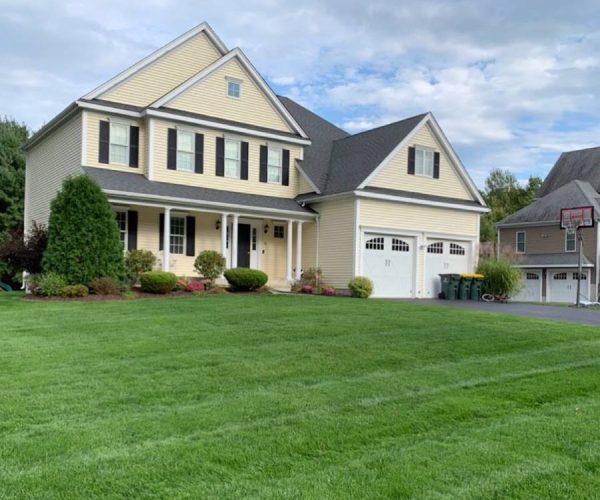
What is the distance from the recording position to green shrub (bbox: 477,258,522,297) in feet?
68.4

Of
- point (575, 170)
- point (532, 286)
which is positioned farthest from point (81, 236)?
point (575, 170)

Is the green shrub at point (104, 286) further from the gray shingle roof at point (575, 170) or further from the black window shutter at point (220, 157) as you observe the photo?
the gray shingle roof at point (575, 170)

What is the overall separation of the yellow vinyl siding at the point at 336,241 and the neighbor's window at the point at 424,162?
3.72 meters

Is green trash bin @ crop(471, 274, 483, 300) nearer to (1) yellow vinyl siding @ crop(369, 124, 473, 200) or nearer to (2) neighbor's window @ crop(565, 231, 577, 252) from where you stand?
(1) yellow vinyl siding @ crop(369, 124, 473, 200)

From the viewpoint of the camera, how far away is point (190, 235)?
65.6ft

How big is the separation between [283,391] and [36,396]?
2.47m

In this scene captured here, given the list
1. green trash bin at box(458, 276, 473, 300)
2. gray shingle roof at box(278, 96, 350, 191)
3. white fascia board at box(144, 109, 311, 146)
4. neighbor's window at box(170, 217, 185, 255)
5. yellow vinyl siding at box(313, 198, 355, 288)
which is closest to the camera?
white fascia board at box(144, 109, 311, 146)

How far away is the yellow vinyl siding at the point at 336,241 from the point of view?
66.6 feet

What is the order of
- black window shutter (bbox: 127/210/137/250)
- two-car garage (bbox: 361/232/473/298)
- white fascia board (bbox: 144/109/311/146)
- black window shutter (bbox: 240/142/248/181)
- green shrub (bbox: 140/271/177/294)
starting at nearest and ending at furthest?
green shrub (bbox: 140/271/177/294) → black window shutter (bbox: 127/210/137/250) → white fascia board (bbox: 144/109/311/146) → two-car garage (bbox: 361/232/473/298) → black window shutter (bbox: 240/142/248/181)

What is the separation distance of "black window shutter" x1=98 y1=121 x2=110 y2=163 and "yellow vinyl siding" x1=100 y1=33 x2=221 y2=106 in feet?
3.08

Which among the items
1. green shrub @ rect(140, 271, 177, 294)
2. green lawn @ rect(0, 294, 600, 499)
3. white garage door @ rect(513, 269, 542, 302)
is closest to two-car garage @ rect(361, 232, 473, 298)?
green shrub @ rect(140, 271, 177, 294)

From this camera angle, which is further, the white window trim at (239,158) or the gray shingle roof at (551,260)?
the gray shingle roof at (551,260)

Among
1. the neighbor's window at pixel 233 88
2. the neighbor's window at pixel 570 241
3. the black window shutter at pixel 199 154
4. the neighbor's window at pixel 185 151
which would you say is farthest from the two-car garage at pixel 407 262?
the neighbor's window at pixel 570 241

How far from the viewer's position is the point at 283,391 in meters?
5.93
